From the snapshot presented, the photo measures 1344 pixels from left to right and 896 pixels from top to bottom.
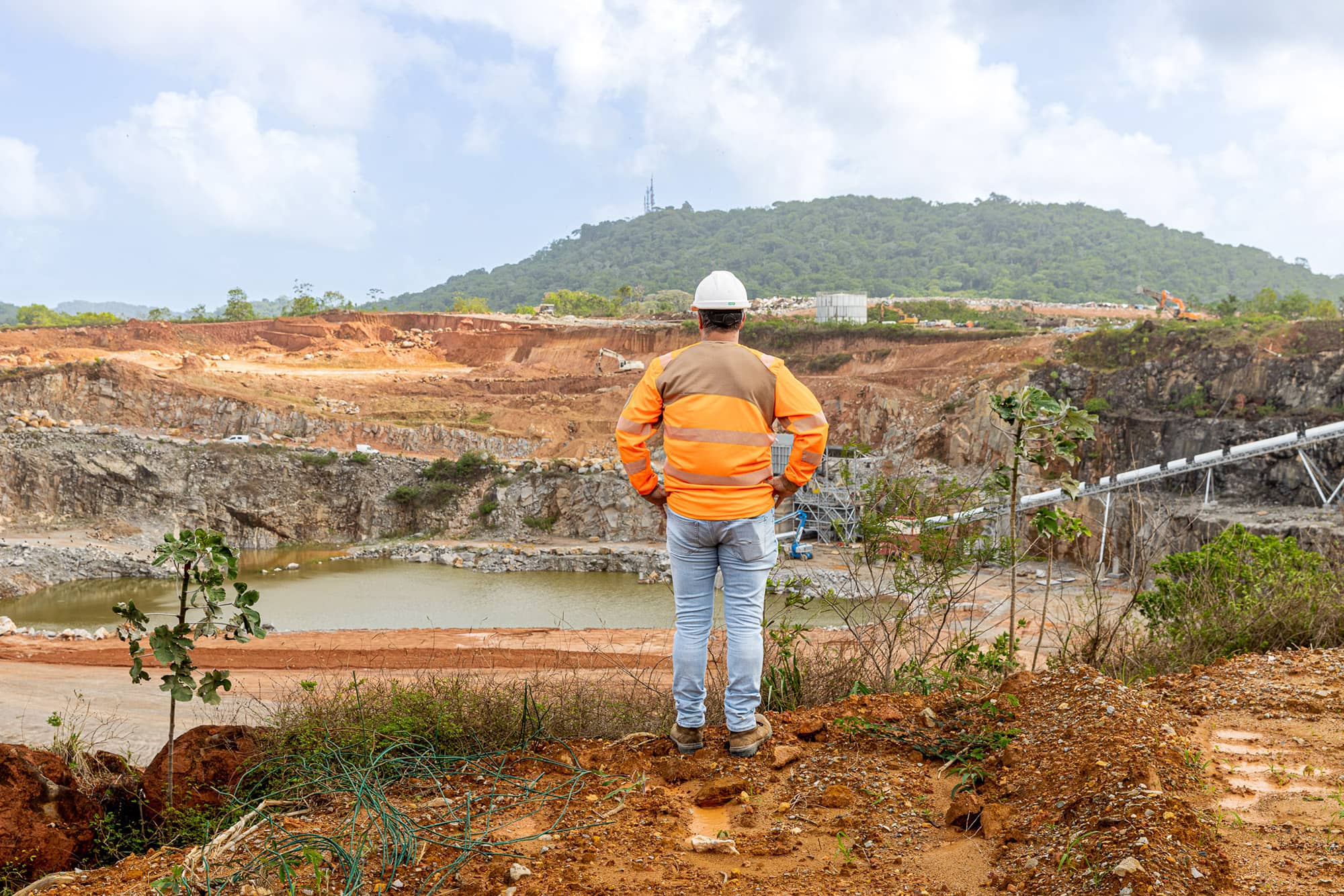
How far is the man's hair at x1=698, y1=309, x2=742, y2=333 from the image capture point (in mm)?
3707

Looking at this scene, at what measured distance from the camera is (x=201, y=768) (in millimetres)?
4102

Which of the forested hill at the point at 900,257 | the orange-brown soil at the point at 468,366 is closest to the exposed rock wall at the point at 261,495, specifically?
the orange-brown soil at the point at 468,366

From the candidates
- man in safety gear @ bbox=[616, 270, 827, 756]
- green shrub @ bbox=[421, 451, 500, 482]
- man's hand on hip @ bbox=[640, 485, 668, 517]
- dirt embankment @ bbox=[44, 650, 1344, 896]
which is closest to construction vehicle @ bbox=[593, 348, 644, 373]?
green shrub @ bbox=[421, 451, 500, 482]

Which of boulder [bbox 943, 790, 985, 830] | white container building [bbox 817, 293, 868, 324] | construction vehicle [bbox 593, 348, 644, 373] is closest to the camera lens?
boulder [bbox 943, 790, 985, 830]

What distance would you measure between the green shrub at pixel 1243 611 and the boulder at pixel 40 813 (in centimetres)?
582

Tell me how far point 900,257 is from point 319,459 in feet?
235

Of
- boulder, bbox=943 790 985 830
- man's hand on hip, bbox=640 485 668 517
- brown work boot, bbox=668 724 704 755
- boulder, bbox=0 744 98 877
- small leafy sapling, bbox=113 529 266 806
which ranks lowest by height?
boulder, bbox=0 744 98 877

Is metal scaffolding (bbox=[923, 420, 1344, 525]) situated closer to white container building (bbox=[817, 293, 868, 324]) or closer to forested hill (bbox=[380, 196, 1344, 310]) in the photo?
white container building (bbox=[817, 293, 868, 324])

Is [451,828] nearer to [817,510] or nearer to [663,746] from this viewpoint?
[663,746]

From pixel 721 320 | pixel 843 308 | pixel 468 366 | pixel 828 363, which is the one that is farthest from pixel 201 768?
pixel 843 308

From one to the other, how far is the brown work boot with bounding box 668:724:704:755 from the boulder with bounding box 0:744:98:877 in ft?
8.30

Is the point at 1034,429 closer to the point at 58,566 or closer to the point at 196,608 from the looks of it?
the point at 196,608

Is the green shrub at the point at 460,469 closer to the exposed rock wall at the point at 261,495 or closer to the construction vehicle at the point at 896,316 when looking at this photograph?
the exposed rock wall at the point at 261,495

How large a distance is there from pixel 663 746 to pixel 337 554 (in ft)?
76.9
